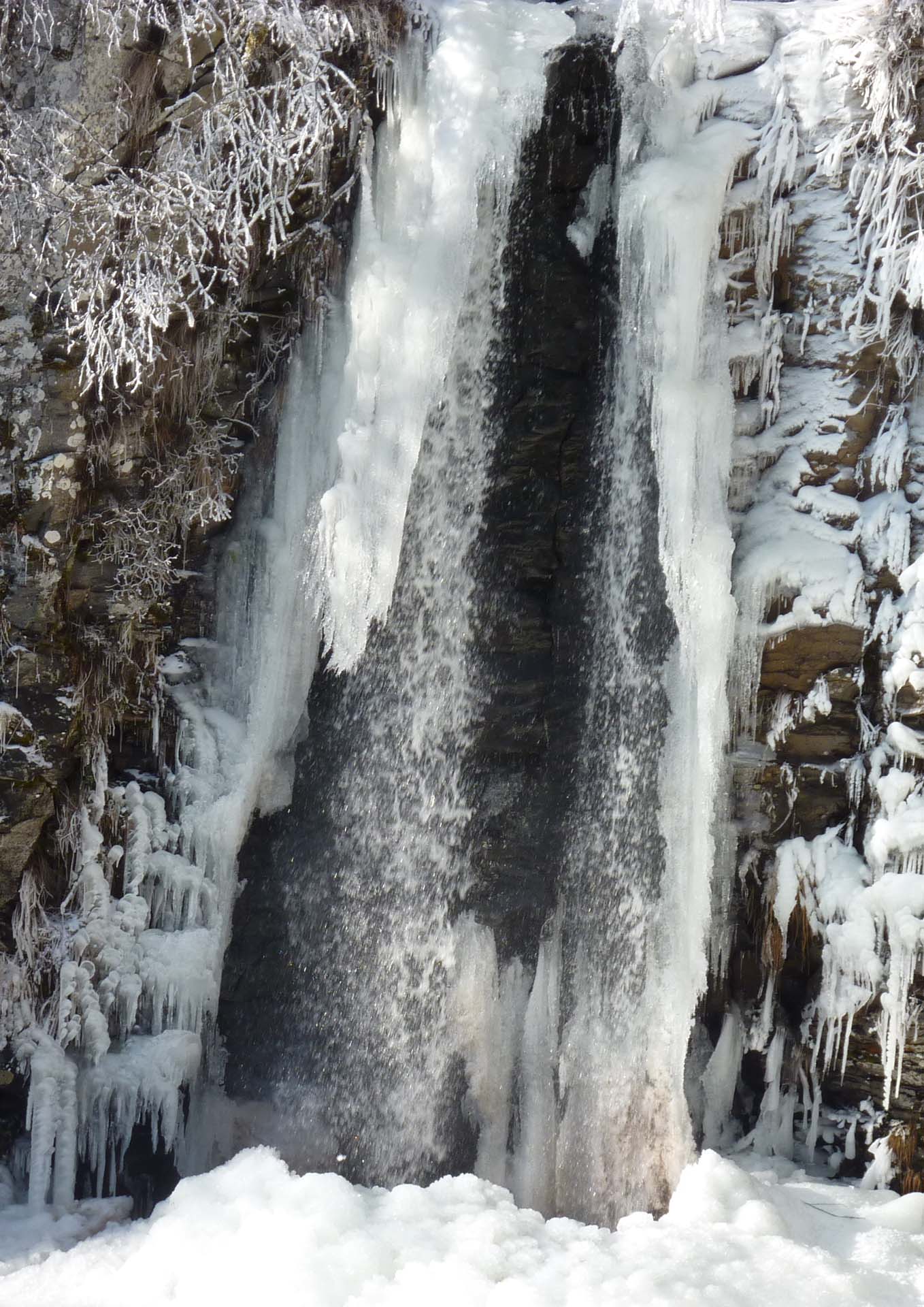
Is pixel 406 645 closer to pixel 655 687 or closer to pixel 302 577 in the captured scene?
pixel 302 577

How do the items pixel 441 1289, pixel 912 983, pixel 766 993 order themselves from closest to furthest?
pixel 441 1289 → pixel 912 983 → pixel 766 993

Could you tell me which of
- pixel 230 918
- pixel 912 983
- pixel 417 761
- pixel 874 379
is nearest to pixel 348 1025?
pixel 230 918

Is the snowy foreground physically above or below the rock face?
below

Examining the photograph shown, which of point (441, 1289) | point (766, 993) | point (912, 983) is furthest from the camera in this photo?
point (766, 993)

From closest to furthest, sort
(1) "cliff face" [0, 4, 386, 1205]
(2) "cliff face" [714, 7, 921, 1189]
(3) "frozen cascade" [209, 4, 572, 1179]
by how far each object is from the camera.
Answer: (1) "cliff face" [0, 4, 386, 1205], (2) "cliff face" [714, 7, 921, 1189], (3) "frozen cascade" [209, 4, 572, 1179]

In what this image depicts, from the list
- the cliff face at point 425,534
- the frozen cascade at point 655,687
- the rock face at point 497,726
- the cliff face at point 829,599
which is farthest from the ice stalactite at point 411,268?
the cliff face at point 829,599

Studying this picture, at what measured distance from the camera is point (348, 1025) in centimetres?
551

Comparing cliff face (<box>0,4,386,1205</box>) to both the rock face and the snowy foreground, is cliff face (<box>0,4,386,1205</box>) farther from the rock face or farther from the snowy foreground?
the snowy foreground

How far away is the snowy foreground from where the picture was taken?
3.73 meters

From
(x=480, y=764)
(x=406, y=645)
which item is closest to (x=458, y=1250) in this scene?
(x=480, y=764)

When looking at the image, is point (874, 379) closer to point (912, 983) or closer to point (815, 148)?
point (815, 148)

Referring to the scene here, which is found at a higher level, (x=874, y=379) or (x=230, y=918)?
(x=874, y=379)

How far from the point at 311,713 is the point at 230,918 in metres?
1.02

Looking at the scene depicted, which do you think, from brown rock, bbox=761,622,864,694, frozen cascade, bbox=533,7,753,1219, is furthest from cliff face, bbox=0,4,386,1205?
brown rock, bbox=761,622,864,694
